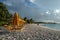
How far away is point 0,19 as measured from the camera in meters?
26.2

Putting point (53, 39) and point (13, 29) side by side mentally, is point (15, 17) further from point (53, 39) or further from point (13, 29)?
point (53, 39)

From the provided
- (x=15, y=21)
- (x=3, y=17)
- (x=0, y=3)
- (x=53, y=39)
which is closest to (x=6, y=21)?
(x=3, y=17)

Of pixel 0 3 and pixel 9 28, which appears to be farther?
pixel 0 3

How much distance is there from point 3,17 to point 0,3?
337 centimetres

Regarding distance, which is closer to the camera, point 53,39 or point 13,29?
point 53,39

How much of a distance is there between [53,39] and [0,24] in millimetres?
18035

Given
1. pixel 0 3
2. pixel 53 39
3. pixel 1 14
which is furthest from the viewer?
pixel 0 3

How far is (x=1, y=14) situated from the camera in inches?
1014

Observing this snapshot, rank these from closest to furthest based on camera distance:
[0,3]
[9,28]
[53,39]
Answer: [53,39], [9,28], [0,3]

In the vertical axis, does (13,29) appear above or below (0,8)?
below

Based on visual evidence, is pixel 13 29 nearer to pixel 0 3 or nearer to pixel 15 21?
pixel 15 21

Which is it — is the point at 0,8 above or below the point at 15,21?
above

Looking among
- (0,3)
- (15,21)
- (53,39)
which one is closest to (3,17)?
(0,3)

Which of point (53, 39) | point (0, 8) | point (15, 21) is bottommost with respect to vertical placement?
point (53, 39)
